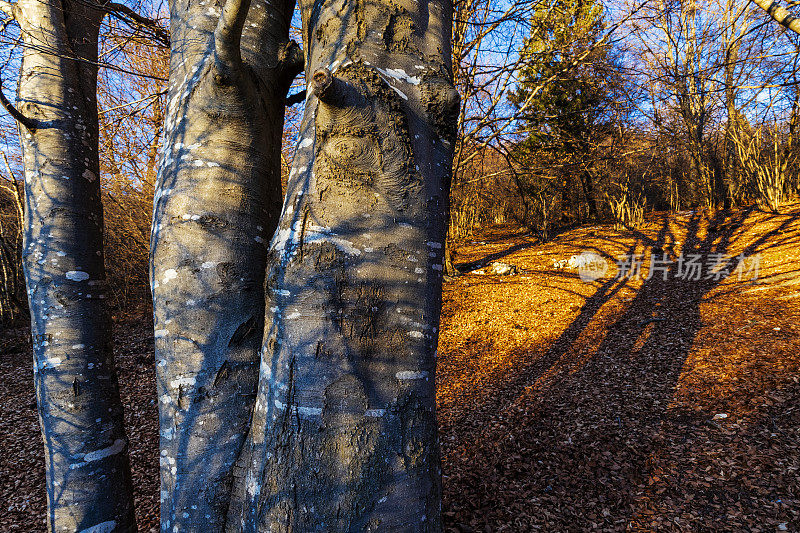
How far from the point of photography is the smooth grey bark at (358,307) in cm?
92

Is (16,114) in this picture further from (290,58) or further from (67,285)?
(290,58)

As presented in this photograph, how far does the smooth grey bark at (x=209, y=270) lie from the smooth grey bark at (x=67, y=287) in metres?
0.81

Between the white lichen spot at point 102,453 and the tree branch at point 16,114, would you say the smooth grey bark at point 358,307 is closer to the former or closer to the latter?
the white lichen spot at point 102,453

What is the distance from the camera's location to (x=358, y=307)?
0.95m

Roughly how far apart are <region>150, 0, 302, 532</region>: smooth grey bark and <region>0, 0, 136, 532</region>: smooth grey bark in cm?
81

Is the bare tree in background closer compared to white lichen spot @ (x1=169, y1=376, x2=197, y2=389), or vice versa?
white lichen spot @ (x1=169, y1=376, x2=197, y2=389)

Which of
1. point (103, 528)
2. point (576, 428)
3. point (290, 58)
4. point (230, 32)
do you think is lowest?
point (576, 428)

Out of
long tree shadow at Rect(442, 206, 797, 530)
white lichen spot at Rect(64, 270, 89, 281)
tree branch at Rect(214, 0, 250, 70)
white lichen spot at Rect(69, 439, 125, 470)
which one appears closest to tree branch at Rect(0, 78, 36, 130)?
white lichen spot at Rect(64, 270, 89, 281)

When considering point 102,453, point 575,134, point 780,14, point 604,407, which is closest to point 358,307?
point 102,453

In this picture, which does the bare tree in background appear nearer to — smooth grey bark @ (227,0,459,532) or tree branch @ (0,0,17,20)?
tree branch @ (0,0,17,20)

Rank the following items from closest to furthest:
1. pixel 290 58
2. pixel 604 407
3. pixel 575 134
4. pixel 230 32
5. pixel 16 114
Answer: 1. pixel 230 32
2. pixel 290 58
3. pixel 16 114
4. pixel 604 407
5. pixel 575 134

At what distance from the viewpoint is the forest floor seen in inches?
90.7

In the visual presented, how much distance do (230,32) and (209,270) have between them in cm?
70

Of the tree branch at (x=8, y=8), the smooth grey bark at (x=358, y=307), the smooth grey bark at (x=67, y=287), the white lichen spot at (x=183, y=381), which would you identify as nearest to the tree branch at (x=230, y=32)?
the smooth grey bark at (x=358, y=307)
